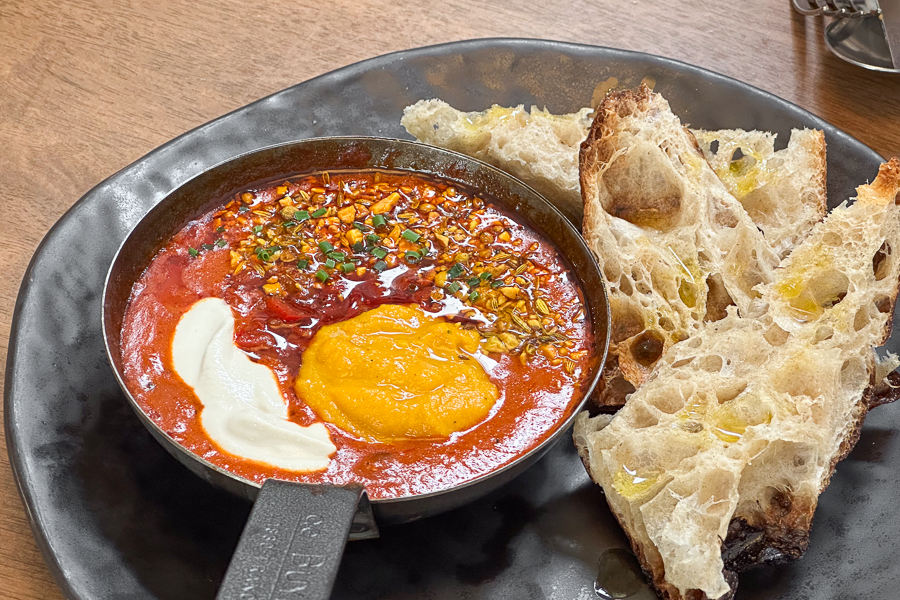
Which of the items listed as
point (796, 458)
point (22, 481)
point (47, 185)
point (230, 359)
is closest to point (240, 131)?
point (47, 185)

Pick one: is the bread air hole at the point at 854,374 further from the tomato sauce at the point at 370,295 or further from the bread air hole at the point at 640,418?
the tomato sauce at the point at 370,295

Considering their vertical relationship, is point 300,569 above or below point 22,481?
above

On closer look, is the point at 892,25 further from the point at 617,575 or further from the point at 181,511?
the point at 181,511

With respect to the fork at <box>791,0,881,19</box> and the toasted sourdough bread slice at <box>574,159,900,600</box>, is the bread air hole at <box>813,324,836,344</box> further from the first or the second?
the fork at <box>791,0,881,19</box>

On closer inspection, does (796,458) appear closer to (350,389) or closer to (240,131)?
(350,389)

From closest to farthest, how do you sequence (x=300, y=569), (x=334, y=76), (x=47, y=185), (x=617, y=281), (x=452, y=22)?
1. (x=300, y=569)
2. (x=617, y=281)
3. (x=47, y=185)
4. (x=334, y=76)
5. (x=452, y=22)

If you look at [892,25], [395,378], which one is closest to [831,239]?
[395,378]
